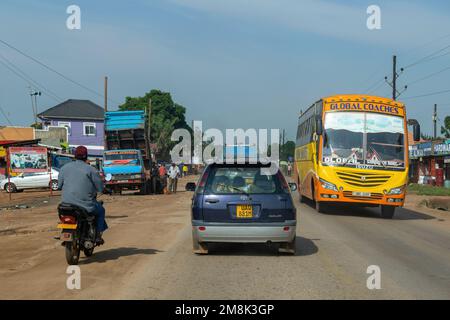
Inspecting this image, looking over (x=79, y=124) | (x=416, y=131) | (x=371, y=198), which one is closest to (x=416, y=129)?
(x=416, y=131)

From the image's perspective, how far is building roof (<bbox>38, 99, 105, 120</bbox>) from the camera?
64750 mm

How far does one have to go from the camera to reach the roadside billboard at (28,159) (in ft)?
111

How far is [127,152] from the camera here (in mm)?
29234

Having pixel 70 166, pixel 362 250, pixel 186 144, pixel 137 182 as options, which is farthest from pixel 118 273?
pixel 186 144

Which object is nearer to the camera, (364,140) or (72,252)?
(72,252)

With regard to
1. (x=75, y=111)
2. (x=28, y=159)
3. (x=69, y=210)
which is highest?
(x=75, y=111)

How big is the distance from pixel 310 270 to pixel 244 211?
58.0 inches

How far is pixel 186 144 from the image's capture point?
74125 millimetres

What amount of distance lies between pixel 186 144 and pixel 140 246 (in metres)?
63.8

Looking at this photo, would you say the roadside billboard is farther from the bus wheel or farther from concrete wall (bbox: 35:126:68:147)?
the bus wheel

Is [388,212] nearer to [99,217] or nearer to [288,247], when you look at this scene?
[288,247]

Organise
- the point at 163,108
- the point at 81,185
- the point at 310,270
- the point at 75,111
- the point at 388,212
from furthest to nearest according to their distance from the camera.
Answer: the point at 163,108, the point at 75,111, the point at 388,212, the point at 81,185, the point at 310,270

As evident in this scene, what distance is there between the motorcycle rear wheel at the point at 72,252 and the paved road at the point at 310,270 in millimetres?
1177

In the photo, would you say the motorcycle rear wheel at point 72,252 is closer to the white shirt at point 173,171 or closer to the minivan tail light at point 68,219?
the minivan tail light at point 68,219
